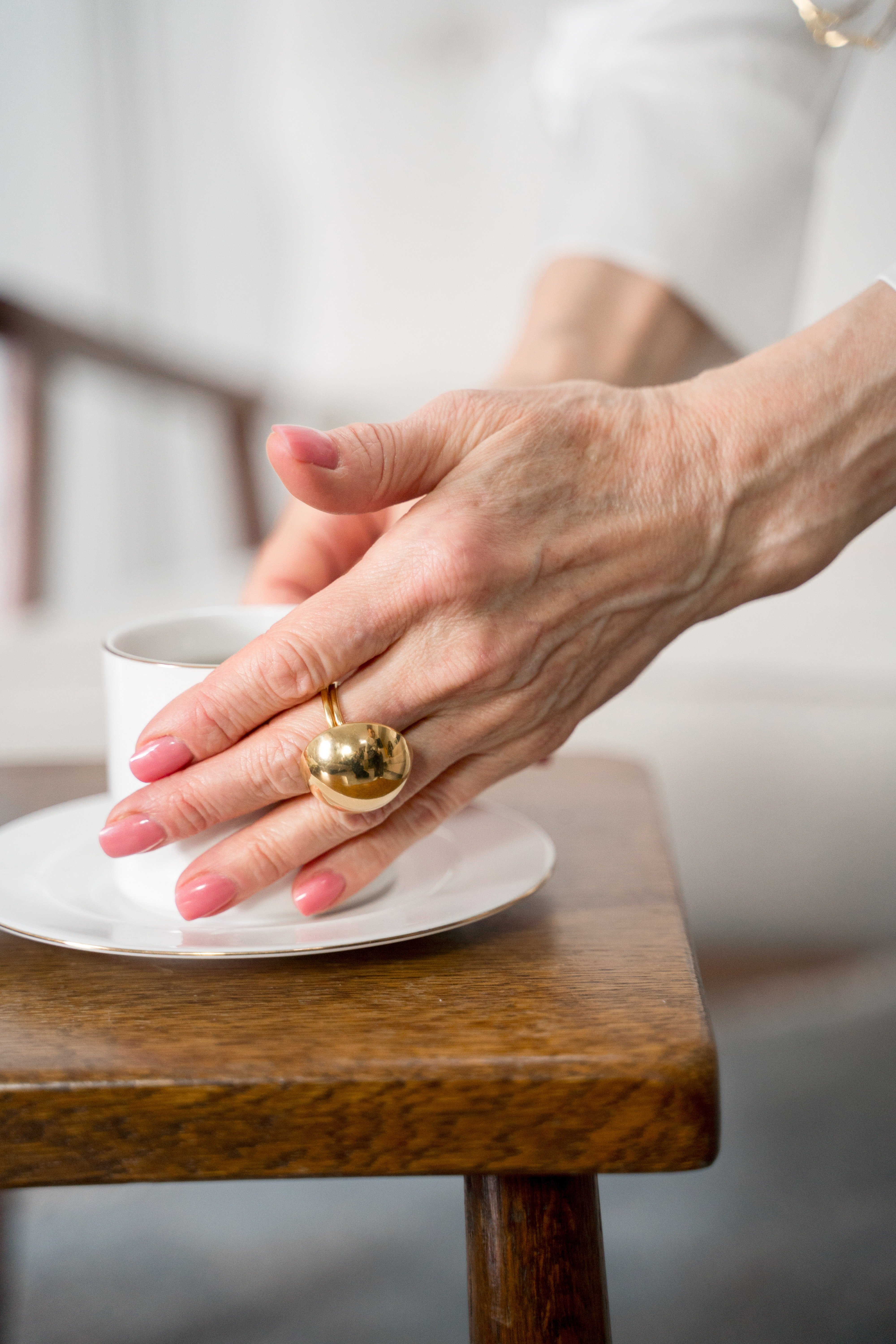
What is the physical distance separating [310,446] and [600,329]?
458 millimetres

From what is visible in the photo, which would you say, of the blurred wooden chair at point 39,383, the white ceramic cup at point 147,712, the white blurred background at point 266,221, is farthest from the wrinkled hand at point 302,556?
the blurred wooden chair at point 39,383

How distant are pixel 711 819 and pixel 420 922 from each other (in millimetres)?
727

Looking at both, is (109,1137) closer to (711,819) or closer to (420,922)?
(420,922)

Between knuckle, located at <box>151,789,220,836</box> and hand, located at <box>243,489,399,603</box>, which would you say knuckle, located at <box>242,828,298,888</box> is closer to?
knuckle, located at <box>151,789,220,836</box>

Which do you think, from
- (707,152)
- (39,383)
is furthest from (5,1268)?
(39,383)

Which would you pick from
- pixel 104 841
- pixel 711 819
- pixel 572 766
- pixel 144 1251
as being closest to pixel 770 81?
pixel 572 766

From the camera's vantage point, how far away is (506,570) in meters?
0.41

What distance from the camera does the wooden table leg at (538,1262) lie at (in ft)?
1.19

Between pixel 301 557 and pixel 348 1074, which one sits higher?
pixel 301 557

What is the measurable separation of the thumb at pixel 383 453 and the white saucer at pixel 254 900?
144 mm

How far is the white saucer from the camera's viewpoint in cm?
36

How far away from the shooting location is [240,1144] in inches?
12.2

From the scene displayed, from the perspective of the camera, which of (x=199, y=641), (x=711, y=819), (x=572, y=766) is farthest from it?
(x=711, y=819)

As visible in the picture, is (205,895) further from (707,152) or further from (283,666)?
(707,152)
